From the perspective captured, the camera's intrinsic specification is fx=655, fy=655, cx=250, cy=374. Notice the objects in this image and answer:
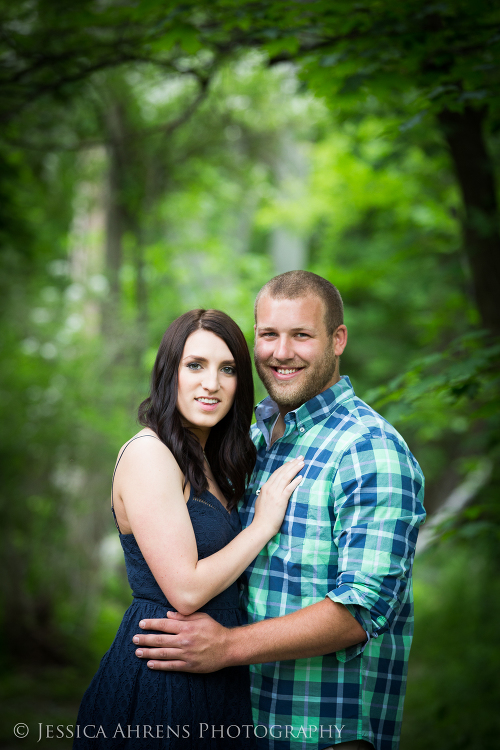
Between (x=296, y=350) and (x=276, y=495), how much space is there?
56 cm

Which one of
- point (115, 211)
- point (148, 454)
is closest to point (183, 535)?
point (148, 454)

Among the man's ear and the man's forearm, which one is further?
the man's ear

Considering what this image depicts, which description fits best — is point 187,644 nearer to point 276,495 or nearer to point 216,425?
point 276,495

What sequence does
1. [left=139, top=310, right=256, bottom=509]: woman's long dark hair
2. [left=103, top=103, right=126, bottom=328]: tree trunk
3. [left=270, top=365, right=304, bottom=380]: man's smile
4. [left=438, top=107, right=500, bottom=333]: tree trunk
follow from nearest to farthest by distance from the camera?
1. [left=139, top=310, right=256, bottom=509]: woman's long dark hair
2. [left=270, top=365, right=304, bottom=380]: man's smile
3. [left=438, top=107, right=500, bottom=333]: tree trunk
4. [left=103, top=103, right=126, bottom=328]: tree trunk

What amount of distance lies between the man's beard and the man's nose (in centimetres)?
4

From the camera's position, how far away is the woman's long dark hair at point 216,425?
243 centimetres

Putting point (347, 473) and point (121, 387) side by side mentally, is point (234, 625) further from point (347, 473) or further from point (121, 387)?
point (121, 387)

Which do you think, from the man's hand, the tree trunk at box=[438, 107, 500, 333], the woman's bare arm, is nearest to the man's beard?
the woman's bare arm

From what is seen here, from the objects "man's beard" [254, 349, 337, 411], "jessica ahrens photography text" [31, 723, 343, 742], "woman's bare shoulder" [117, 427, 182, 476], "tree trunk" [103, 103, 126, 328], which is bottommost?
"jessica ahrens photography text" [31, 723, 343, 742]

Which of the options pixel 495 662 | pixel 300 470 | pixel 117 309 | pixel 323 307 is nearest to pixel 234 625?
pixel 300 470

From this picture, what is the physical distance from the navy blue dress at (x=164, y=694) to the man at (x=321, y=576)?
0.07 meters

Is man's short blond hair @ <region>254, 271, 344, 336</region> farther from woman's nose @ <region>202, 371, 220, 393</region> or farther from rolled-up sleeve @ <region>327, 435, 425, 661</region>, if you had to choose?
rolled-up sleeve @ <region>327, 435, 425, 661</region>

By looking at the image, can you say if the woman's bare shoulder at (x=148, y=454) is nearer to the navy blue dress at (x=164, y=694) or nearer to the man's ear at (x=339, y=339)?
the navy blue dress at (x=164, y=694)

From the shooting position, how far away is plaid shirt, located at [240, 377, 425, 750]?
2.06m
